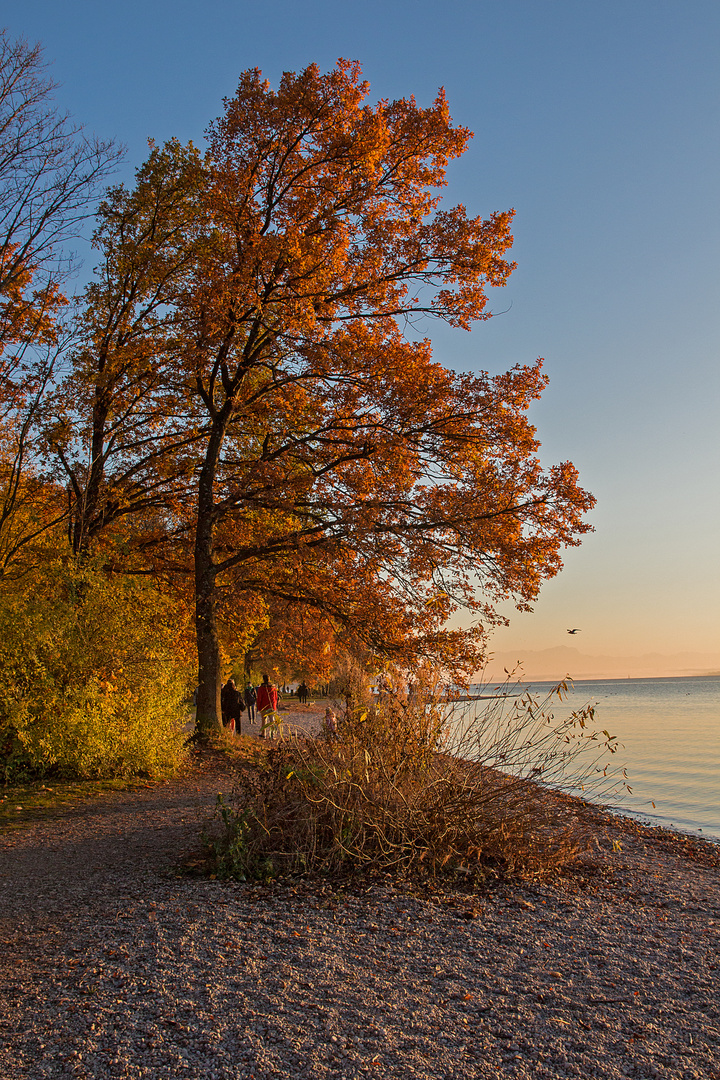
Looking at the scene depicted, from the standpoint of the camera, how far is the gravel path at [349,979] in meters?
3.03

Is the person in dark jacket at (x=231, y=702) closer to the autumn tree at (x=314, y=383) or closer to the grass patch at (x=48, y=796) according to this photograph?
the autumn tree at (x=314, y=383)

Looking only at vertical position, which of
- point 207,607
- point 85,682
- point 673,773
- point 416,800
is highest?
point 207,607

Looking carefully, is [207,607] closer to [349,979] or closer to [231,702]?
[231,702]

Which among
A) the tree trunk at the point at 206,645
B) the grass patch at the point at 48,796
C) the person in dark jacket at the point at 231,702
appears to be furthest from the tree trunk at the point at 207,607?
the person in dark jacket at the point at 231,702

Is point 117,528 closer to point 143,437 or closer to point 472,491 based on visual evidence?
point 143,437

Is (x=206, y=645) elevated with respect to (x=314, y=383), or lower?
lower

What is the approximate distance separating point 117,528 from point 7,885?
1088 centimetres

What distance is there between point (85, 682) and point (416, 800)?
20.3 feet

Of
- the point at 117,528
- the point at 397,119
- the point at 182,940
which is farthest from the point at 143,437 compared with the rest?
the point at 182,940

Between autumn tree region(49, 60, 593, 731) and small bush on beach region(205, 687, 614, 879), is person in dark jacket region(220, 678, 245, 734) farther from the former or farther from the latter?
small bush on beach region(205, 687, 614, 879)

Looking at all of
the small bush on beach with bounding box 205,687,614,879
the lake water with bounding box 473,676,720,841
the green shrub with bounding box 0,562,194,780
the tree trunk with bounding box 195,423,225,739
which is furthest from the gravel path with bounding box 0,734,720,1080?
the tree trunk with bounding box 195,423,225,739

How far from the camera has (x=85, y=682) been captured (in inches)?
404

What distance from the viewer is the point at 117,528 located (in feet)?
51.9

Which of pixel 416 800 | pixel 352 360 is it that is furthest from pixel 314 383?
pixel 416 800
